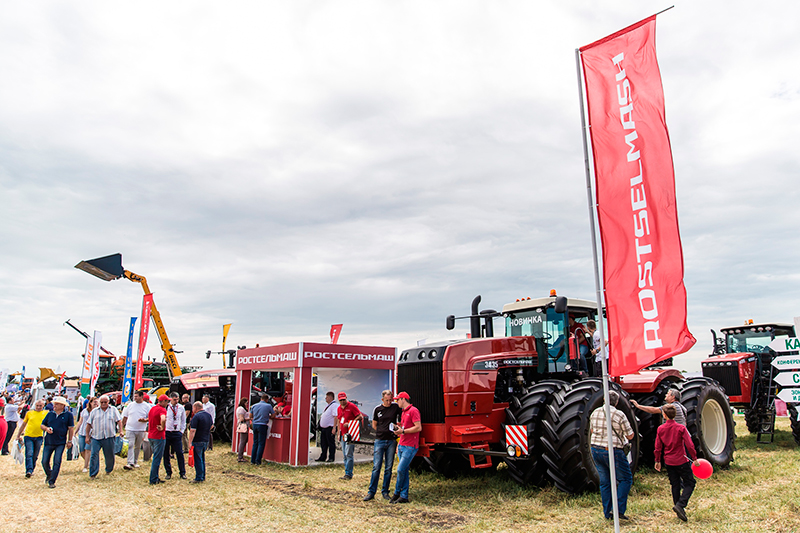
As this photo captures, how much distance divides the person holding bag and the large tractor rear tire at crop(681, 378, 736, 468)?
28.1 feet

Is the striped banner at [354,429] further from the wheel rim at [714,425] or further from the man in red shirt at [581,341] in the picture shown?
the wheel rim at [714,425]

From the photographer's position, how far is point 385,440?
7.54 m

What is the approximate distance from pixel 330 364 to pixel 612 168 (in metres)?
7.55

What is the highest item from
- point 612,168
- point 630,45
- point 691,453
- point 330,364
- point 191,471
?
point 630,45

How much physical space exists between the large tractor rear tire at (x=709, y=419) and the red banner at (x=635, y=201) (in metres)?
4.78

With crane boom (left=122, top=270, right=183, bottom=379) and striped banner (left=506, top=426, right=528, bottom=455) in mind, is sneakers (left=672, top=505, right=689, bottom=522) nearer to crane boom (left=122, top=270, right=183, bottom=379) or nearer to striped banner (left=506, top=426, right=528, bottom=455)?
striped banner (left=506, top=426, right=528, bottom=455)

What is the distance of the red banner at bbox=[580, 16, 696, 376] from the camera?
464 cm

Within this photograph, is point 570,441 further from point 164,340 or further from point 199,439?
point 164,340

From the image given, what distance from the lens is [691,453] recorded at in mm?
6078

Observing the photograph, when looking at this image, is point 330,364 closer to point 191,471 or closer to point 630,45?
point 191,471

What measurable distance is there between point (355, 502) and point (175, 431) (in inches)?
154

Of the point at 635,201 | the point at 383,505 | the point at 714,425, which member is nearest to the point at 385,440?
the point at 383,505

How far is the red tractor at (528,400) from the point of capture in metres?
A: 6.71

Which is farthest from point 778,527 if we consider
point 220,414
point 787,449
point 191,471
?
point 220,414
